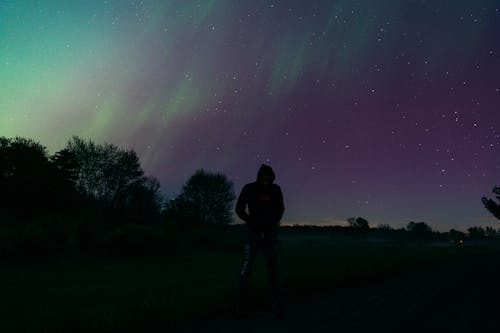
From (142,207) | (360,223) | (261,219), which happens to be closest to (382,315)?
(261,219)

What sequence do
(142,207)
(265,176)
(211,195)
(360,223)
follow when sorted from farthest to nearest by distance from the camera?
(360,223) < (211,195) < (142,207) < (265,176)

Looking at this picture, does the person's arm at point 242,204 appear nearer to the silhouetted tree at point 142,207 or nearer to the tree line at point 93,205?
the tree line at point 93,205

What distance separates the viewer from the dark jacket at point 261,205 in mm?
6734

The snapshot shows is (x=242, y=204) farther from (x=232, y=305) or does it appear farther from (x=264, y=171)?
(x=232, y=305)

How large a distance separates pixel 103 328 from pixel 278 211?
2.84m

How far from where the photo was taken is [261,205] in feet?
22.2

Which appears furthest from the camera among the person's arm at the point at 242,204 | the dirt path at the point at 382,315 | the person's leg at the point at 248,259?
the person's arm at the point at 242,204

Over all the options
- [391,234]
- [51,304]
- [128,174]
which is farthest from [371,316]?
[391,234]

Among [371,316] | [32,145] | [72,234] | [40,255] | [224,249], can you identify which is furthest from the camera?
[32,145]

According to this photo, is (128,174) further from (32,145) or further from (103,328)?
(103,328)

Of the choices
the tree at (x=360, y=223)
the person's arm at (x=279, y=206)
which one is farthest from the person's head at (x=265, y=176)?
the tree at (x=360, y=223)

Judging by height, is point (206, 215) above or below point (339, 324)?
above

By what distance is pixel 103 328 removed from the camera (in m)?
5.61

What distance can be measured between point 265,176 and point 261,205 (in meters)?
0.43
